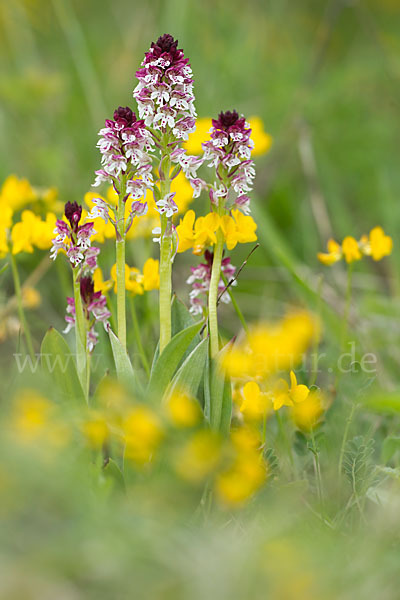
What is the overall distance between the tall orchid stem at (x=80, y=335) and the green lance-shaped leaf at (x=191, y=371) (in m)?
0.17

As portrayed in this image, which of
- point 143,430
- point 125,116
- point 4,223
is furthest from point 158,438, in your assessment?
point 4,223

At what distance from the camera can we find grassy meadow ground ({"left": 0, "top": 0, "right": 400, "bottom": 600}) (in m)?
0.64

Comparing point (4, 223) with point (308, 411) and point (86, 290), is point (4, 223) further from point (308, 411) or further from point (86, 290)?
point (308, 411)

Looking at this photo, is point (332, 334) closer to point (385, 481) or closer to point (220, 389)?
point (385, 481)

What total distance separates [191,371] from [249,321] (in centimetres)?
149

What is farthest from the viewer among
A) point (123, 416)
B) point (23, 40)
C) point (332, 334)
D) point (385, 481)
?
point (23, 40)

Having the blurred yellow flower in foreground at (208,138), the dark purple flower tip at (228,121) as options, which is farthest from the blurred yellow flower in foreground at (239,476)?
the blurred yellow flower in foreground at (208,138)

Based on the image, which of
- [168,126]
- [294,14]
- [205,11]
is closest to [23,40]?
[205,11]

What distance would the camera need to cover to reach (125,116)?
99cm

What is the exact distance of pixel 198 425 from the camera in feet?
3.25

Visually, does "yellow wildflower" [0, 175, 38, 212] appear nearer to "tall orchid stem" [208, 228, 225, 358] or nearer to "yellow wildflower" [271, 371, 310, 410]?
"tall orchid stem" [208, 228, 225, 358]

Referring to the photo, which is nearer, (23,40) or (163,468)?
(163,468)

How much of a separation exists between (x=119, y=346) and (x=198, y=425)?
188 millimetres

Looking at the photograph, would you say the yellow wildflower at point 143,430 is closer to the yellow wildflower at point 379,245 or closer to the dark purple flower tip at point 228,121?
the dark purple flower tip at point 228,121
